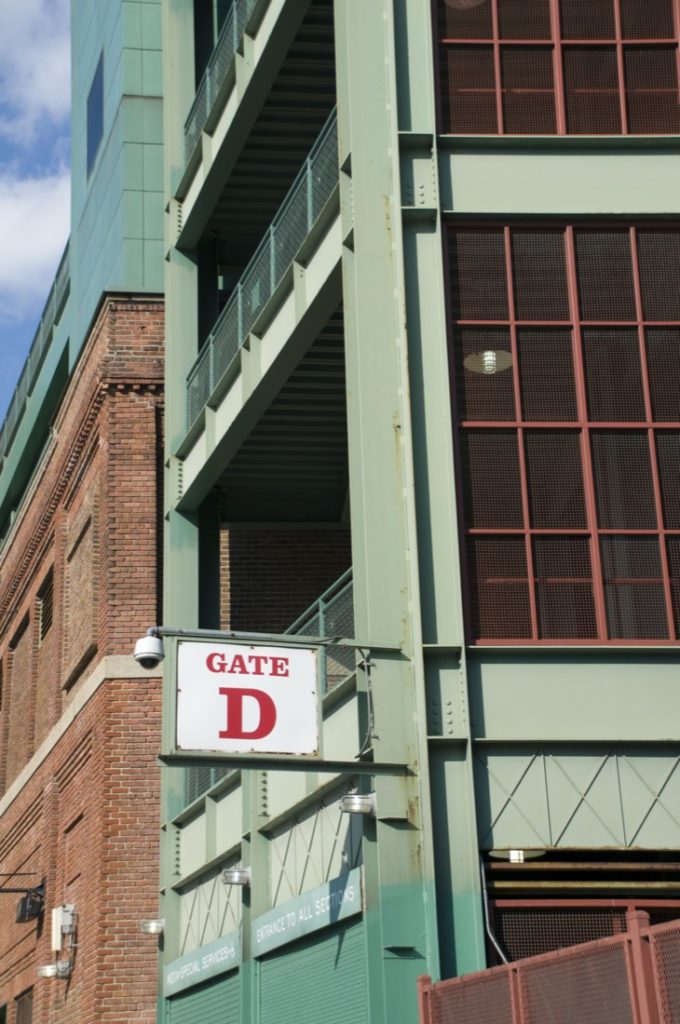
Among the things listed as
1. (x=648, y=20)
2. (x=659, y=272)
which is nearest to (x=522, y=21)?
(x=648, y=20)

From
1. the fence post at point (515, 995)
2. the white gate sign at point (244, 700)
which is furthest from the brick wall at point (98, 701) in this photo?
the fence post at point (515, 995)

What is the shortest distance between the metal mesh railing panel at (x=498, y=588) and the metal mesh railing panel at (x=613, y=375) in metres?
1.62

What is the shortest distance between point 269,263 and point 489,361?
502cm

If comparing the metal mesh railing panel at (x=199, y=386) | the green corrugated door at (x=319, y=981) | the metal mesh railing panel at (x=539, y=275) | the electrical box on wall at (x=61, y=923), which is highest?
the metal mesh railing panel at (x=199, y=386)

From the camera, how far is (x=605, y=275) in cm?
1611

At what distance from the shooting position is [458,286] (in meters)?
16.0

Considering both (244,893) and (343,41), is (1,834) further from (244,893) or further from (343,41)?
(343,41)

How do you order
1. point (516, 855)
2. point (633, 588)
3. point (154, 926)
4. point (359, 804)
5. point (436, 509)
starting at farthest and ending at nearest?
point (154, 926), point (436, 509), point (633, 588), point (359, 804), point (516, 855)

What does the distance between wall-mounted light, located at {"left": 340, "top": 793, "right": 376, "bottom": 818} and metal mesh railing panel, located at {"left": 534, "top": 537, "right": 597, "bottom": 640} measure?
7.28ft

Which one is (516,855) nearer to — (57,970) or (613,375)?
(613,375)

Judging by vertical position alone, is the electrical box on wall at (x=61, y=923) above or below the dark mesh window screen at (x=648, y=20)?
below

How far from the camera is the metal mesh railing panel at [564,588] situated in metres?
14.8

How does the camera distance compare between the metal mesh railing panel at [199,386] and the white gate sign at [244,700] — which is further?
the metal mesh railing panel at [199,386]

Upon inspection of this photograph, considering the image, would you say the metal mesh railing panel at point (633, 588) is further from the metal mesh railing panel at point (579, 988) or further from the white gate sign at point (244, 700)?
the metal mesh railing panel at point (579, 988)
